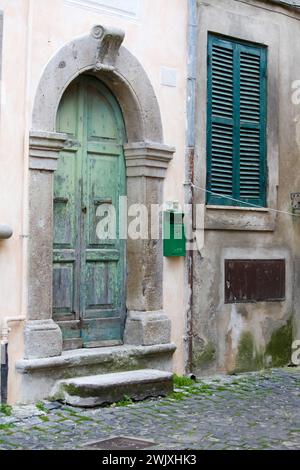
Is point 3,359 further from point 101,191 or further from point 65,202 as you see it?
point 101,191

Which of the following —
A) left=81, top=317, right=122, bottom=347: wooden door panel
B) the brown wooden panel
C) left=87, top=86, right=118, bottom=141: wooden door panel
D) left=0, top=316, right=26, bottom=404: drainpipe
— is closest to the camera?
left=0, top=316, right=26, bottom=404: drainpipe

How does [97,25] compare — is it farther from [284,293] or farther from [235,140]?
[284,293]

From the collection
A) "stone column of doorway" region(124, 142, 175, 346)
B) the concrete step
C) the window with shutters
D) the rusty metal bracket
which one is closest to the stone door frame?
"stone column of doorway" region(124, 142, 175, 346)

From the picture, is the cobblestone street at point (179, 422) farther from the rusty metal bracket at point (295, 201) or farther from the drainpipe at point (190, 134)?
the rusty metal bracket at point (295, 201)

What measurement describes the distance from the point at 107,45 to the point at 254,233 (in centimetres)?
290

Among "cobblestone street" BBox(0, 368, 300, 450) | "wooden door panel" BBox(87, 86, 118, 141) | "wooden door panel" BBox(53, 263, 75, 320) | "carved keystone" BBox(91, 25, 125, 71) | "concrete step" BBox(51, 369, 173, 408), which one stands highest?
"carved keystone" BBox(91, 25, 125, 71)

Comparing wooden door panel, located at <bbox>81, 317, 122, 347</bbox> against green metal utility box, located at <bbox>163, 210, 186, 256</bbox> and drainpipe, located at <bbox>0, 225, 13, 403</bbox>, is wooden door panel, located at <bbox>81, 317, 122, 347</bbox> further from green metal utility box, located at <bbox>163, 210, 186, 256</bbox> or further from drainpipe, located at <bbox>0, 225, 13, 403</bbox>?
drainpipe, located at <bbox>0, 225, 13, 403</bbox>

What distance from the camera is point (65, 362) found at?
761 centimetres

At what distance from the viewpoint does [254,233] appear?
9.66 metres

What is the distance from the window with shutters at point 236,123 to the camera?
30.3ft

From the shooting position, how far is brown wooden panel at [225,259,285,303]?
9375 mm

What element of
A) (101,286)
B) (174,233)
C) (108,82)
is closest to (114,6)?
(108,82)

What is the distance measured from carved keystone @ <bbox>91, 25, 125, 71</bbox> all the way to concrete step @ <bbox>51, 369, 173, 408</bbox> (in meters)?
2.95
